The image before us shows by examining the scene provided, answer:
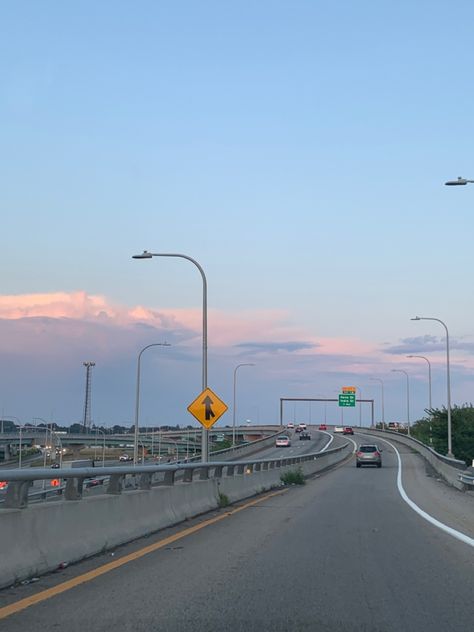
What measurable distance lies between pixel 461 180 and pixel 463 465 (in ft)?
64.5

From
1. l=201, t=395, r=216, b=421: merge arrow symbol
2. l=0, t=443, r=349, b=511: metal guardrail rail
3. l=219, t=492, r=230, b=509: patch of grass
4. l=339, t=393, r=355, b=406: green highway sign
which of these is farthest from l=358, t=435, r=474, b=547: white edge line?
l=339, t=393, r=355, b=406: green highway sign

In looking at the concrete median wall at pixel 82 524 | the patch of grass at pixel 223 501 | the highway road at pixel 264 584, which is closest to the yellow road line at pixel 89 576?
the highway road at pixel 264 584

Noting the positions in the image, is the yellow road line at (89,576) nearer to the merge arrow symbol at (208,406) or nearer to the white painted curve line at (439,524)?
the white painted curve line at (439,524)

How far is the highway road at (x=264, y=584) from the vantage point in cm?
783

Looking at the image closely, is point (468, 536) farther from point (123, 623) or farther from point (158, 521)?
point (123, 623)

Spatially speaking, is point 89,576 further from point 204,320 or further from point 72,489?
point 204,320

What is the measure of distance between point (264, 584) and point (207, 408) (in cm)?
1710

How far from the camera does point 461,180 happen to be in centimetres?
2553

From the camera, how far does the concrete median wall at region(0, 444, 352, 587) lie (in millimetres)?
9312

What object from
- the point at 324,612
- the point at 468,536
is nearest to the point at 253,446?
the point at 468,536

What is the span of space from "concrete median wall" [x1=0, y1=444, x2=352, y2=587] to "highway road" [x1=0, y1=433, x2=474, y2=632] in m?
0.25

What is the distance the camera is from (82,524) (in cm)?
1144

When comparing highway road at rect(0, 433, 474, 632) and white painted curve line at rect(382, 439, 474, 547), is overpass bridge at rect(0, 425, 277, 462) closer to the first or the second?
white painted curve line at rect(382, 439, 474, 547)

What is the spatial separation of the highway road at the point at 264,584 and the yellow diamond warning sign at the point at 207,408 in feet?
31.5
